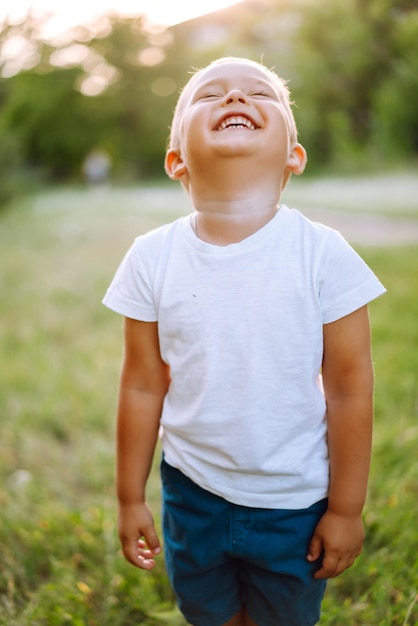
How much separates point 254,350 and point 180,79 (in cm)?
493

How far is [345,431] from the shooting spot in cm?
101

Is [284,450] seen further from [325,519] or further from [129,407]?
[129,407]

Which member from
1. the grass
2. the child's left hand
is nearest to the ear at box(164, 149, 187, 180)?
the child's left hand

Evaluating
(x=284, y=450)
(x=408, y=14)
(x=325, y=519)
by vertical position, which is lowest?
→ (x=325, y=519)

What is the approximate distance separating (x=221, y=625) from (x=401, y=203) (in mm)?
4258

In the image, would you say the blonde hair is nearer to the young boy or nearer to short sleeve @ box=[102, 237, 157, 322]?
the young boy

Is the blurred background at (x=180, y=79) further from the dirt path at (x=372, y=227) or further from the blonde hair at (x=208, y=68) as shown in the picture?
the blonde hair at (x=208, y=68)

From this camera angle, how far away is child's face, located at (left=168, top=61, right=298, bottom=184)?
964 millimetres

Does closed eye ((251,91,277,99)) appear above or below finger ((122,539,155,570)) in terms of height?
above

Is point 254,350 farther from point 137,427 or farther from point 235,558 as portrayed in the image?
point 235,558

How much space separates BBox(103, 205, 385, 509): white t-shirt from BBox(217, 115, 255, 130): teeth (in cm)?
15

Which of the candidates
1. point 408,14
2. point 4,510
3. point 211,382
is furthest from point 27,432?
point 408,14

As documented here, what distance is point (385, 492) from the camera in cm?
176

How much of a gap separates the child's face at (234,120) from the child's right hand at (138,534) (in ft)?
2.09
